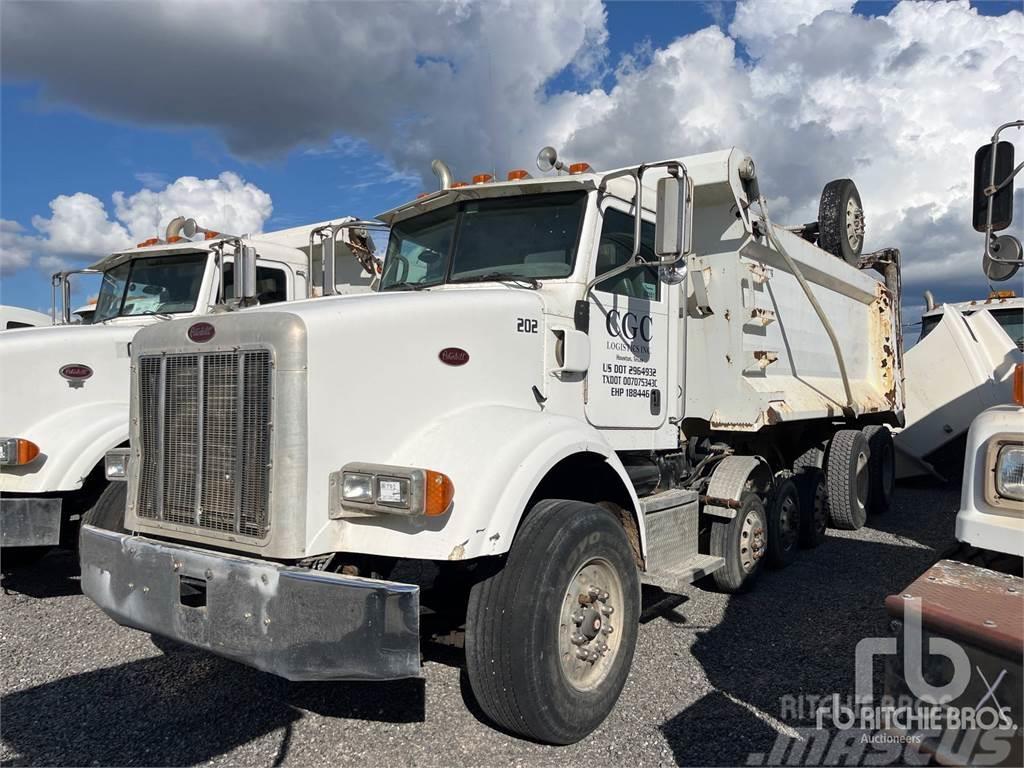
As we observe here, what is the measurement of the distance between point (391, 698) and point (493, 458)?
157 centimetres

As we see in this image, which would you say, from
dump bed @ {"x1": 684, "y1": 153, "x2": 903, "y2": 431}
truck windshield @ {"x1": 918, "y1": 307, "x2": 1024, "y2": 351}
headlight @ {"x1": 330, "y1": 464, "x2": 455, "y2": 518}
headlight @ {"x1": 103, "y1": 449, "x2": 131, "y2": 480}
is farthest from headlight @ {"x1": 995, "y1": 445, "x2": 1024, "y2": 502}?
truck windshield @ {"x1": 918, "y1": 307, "x2": 1024, "y2": 351}

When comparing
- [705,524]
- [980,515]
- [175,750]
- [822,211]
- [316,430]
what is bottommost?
[175,750]

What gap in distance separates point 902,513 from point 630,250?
5.95 meters

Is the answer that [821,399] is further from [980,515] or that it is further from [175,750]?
[175,750]

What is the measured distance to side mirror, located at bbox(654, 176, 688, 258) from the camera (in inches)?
149

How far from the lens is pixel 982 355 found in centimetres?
954

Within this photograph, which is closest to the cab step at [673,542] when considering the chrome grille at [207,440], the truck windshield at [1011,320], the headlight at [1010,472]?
the headlight at [1010,472]

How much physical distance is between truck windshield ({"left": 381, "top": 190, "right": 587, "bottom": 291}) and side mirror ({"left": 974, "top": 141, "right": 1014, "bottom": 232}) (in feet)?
6.50

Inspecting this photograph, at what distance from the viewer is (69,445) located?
4.92 meters

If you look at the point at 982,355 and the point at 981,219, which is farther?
the point at 982,355

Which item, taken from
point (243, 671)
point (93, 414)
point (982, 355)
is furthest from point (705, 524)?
point (982, 355)

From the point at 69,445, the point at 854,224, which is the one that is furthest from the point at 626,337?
the point at 854,224

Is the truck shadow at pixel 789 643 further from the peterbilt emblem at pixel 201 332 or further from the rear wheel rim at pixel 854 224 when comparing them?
the rear wheel rim at pixel 854 224

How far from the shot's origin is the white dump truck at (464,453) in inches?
114
